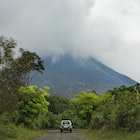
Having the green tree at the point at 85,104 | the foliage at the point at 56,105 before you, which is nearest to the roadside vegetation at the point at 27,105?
the green tree at the point at 85,104

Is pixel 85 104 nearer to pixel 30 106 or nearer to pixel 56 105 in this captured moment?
pixel 30 106

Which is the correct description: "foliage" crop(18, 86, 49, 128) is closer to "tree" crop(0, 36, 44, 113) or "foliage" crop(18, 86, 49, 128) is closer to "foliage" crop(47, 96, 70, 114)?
"tree" crop(0, 36, 44, 113)

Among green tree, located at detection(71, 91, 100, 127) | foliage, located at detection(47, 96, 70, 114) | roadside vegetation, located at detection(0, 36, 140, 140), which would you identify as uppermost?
foliage, located at detection(47, 96, 70, 114)

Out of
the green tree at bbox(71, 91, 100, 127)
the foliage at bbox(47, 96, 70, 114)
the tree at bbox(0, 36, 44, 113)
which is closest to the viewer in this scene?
the tree at bbox(0, 36, 44, 113)

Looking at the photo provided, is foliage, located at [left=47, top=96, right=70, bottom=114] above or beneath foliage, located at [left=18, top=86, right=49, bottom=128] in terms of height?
above

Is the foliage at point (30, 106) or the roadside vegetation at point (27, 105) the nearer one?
the roadside vegetation at point (27, 105)

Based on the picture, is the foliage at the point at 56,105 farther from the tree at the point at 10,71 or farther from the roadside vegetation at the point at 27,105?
the tree at the point at 10,71

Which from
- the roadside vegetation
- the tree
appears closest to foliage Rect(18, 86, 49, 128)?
the roadside vegetation

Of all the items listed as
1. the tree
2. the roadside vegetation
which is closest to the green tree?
the roadside vegetation

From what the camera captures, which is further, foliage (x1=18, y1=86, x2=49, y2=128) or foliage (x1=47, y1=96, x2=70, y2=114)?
foliage (x1=47, y1=96, x2=70, y2=114)

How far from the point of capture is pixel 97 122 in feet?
162

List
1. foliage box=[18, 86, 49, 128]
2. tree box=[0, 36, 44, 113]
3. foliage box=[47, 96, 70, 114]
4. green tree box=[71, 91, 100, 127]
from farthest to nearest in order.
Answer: foliage box=[47, 96, 70, 114], green tree box=[71, 91, 100, 127], foliage box=[18, 86, 49, 128], tree box=[0, 36, 44, 113]

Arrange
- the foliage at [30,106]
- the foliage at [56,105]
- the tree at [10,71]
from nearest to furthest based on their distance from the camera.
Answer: the tree at [10,71]
the foliage at [30,106]
the foliage at [56,105]

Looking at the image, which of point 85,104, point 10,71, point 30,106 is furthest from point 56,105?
point 10,71
